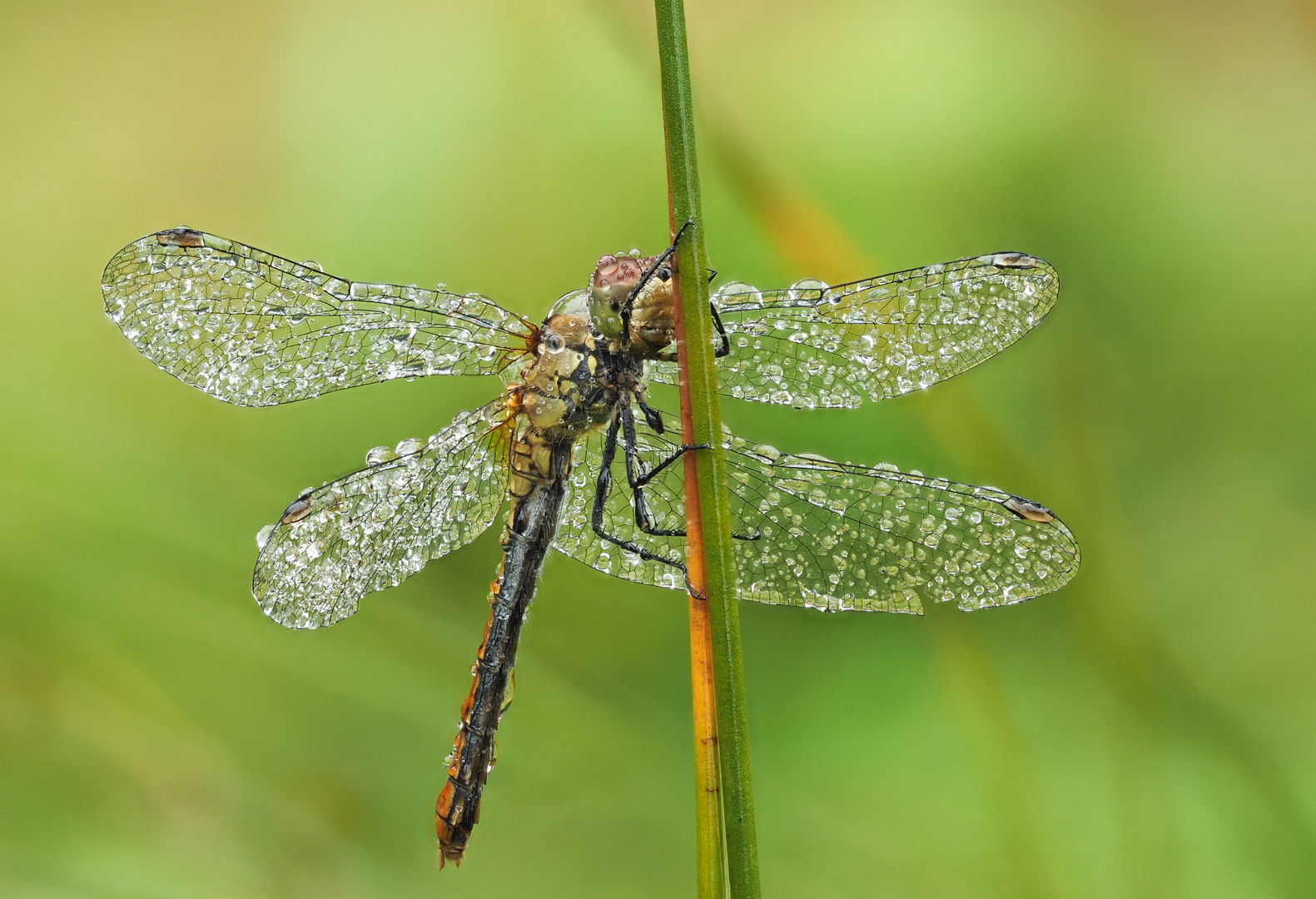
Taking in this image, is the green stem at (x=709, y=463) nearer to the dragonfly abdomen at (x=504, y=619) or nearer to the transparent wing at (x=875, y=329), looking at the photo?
the transparent wing at (x=875, y=329)

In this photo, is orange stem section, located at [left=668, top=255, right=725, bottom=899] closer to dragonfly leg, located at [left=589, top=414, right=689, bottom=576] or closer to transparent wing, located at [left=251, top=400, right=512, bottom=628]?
dragonfly leg, located at [left=589, top=414, right=689, bottom=576]

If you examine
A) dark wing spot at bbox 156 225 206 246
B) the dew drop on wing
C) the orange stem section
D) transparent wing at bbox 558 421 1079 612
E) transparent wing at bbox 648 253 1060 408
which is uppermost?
dark wing spot at bbox 156 225 206 246

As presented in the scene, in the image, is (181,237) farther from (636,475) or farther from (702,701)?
(702,701)

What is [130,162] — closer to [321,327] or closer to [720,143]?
[321,327]

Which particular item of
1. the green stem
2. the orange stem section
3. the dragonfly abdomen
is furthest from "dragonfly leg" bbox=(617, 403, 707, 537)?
the green stem

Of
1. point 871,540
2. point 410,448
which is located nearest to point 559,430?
point 410,448

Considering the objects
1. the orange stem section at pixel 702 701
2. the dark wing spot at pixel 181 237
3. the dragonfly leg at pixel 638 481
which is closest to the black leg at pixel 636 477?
the dragonfly leg at pixel 638 481
